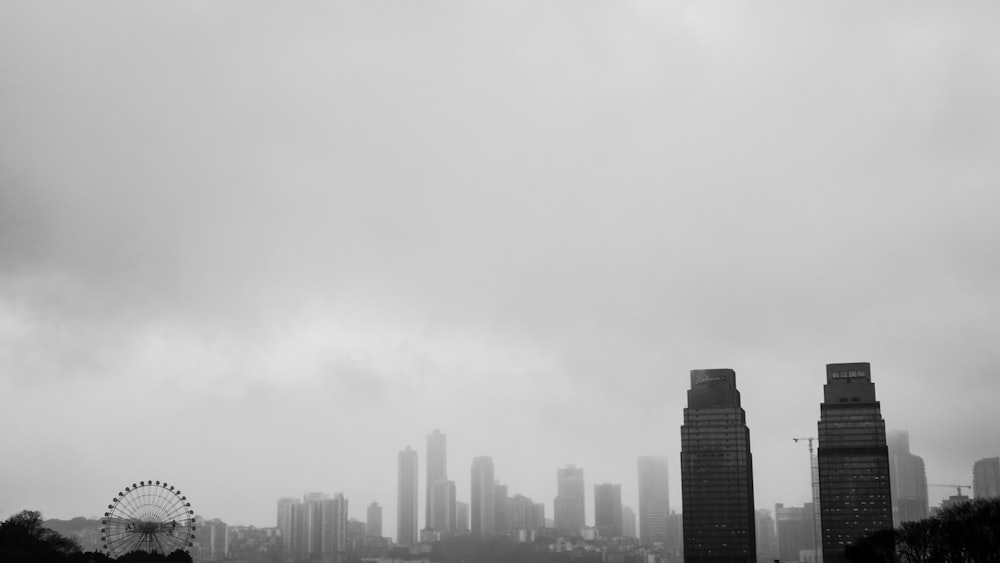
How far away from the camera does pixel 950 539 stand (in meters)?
118

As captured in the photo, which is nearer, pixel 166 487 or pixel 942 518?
pixel 942 518

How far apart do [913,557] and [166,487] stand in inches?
3851

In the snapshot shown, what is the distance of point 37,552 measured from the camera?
415 feet

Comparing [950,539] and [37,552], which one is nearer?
[950,539]

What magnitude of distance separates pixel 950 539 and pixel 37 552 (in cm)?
10136

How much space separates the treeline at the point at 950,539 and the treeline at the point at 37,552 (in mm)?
93879

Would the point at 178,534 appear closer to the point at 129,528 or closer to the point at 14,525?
the point at 129,528

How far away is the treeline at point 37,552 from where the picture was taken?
118812mm

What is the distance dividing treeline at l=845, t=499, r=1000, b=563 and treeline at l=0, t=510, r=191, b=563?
93879 mm

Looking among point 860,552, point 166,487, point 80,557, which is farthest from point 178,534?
point 860,552

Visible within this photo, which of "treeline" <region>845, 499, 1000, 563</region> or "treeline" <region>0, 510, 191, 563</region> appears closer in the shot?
"treeline" <region>845, 499, 1000, 563</region>

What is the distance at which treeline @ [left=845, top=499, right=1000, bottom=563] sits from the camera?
365ft

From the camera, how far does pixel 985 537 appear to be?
111m

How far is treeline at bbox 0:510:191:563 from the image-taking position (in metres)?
119
